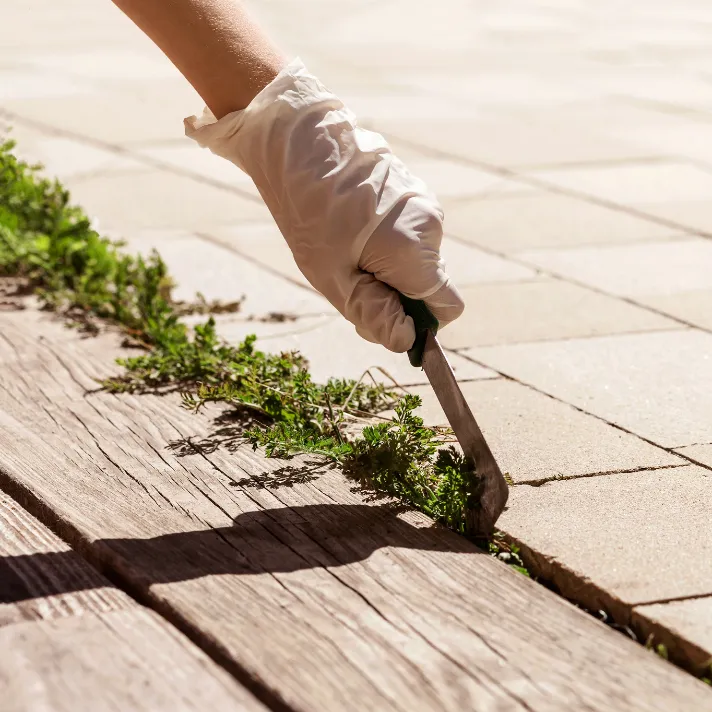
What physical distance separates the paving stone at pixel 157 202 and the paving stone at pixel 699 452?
3.03 m

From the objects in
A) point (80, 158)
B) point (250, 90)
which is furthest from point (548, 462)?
point (80, 158)

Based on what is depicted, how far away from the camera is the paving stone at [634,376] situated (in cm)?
337

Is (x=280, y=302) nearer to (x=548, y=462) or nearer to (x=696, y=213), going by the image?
(x=548, y=462)

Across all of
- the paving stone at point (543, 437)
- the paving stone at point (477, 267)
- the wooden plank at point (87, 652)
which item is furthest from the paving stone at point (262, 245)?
the wooden plank at point (87, 652)

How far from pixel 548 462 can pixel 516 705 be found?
44.0 inches

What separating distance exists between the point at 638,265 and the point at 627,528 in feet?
8.70

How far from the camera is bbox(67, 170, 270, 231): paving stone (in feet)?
18.9

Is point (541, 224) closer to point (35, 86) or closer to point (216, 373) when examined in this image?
point (216, 373)

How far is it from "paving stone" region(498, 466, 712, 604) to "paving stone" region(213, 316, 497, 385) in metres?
0.94

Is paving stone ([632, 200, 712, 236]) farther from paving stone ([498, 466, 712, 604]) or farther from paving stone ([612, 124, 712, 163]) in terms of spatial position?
paving stone ([498, 466, 712, 604])

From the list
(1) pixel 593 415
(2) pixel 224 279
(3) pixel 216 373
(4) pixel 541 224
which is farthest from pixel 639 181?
(3) pixel 216 373

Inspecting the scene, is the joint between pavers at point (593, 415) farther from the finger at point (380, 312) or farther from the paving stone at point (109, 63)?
the paving stone at point (109, 63)

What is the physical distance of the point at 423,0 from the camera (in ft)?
47.6

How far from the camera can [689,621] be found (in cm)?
221
